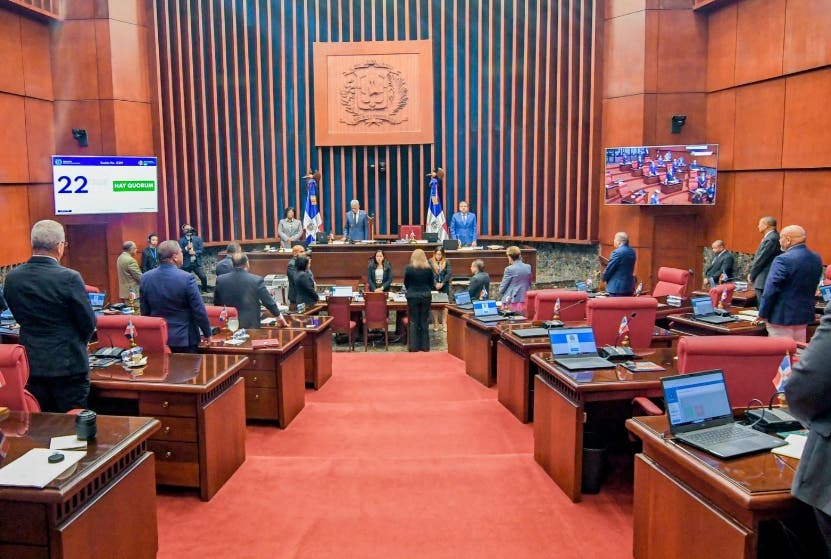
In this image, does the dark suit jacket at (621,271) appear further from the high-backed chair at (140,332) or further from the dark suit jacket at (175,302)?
the high-backed chair at (140,332)

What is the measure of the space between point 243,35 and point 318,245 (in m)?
4.33

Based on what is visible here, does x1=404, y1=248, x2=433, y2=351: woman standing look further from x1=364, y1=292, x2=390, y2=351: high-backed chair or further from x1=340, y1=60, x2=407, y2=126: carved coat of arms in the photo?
x1=340, y1=60, x2=407, y2=126: carved coat of arms

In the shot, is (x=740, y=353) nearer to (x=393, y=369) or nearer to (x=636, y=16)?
(x=393, y=369)

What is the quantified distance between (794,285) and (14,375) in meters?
5.16

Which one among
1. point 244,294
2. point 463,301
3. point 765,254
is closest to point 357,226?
point 463,301

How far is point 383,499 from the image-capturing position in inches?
135

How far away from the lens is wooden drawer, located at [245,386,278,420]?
4926 mm

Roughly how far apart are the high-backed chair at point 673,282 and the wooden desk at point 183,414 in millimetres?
5367

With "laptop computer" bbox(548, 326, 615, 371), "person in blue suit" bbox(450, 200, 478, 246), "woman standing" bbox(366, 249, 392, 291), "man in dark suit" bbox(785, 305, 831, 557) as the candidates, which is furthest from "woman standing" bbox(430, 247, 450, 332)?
"man in dark suit" bbox(785, 305, 831, 557)

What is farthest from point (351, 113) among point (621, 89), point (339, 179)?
point (621, 89)

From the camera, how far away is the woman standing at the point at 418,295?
7.74 m

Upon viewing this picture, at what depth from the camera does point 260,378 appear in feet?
16.2

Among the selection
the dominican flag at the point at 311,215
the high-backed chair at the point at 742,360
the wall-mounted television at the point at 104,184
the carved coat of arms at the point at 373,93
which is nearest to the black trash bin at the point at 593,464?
the high-backed chair at the point at 742,360

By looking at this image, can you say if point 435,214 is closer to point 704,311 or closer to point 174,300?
point 704,311
